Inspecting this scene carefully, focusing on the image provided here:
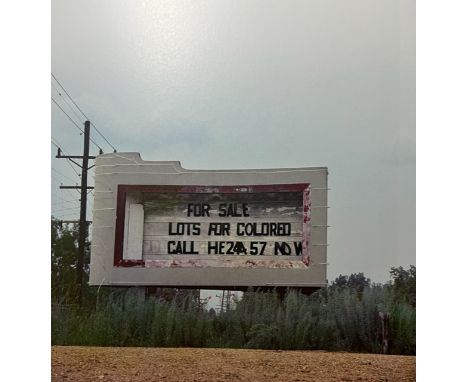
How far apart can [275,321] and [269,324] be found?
0.07 m

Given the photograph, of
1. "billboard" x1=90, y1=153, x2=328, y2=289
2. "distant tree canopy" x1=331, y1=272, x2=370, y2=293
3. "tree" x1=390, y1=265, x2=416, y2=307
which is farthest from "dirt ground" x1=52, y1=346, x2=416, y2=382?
"billboard" x1=90, y1=153, x2=328, y2=289

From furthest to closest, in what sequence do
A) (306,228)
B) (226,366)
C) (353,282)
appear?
(306,228) < (353,282) < (226,366)

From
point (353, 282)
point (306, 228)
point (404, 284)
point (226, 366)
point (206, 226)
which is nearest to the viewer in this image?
point (226, 366)

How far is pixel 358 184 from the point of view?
816 cm

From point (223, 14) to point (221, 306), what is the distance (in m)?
3.12

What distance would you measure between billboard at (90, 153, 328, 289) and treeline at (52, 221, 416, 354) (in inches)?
8.3

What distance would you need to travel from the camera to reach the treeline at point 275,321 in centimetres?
810

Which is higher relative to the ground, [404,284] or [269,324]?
[404,284]

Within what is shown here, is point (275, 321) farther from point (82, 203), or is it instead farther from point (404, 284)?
point (82, 203)

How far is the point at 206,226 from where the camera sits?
8.48 meters

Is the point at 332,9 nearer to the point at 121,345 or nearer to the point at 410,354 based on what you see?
the point at 410,354

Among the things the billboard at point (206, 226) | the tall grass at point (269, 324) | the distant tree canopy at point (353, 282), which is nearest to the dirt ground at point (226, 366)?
the tall grass at point (269, 324)

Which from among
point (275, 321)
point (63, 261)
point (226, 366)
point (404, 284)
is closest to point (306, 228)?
point (275, 321)

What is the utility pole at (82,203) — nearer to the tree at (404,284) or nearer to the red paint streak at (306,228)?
the red paint streak at (306,228)
